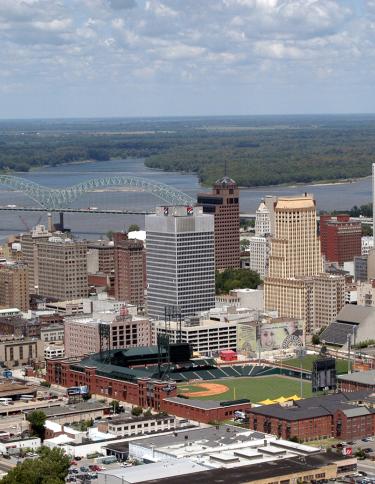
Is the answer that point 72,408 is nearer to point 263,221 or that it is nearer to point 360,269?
point 360,269

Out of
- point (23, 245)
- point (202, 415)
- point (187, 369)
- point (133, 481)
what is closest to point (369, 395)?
point (202, 415)

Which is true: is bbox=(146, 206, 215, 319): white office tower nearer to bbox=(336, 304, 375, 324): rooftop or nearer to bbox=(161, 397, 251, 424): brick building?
bbox=(336, 304, 375, 324): rooftop

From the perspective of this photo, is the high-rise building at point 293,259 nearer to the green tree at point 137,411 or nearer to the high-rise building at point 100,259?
the high-rise building at point 100,259

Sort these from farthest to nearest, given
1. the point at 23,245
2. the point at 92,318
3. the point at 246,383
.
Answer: the point at 23,245 < the point at 92,318 < the point at 246,383

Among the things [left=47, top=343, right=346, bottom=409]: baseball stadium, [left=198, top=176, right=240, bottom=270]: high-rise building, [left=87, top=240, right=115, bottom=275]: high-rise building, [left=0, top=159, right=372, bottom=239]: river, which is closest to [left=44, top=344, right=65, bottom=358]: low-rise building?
[left=47, top=343, right=346, bottom=409]: baseball stadium

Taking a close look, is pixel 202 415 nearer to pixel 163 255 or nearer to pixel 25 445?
pixel 25 445

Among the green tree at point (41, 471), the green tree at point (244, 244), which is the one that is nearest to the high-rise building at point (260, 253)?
the green tree at point (244, 244)

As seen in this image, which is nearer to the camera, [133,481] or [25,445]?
[133,481]
